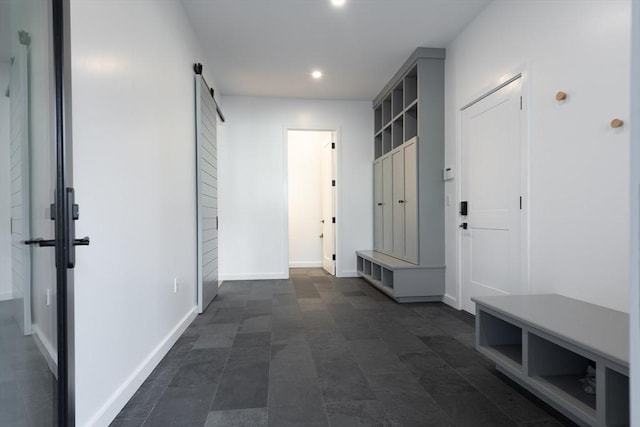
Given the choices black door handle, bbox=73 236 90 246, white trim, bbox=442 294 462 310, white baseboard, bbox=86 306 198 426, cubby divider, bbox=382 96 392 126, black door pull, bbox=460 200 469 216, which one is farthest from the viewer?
cubby divider, bbox=382 96 392 126

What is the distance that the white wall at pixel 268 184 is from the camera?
5188 millimetres

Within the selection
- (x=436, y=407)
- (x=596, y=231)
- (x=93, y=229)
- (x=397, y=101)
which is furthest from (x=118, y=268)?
(x=397, y=101)

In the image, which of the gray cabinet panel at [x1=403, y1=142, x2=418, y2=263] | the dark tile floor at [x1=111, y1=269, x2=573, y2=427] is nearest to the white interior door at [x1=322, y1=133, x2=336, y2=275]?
the gray cabinet panel at [x1=403, y1=142, x2=418, y2=263]

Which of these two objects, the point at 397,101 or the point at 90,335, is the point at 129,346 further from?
the point at 397,101

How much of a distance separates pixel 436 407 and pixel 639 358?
1433 millimetres

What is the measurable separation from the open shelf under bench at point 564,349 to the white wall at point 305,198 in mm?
4615

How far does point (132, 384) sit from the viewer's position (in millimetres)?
1872

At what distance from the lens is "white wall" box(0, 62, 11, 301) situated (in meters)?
1.03

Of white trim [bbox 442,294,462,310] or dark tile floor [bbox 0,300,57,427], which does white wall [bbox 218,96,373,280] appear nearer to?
white trim [bbox 442,294,462,310]

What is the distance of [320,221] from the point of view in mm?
6656

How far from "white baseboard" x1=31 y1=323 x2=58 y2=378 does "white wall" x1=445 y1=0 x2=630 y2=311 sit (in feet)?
8.44

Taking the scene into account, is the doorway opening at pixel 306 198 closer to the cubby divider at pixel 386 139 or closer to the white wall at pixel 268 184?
the white wall at pixel 268 184

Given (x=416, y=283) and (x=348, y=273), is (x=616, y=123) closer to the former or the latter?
(x=416, y=283)

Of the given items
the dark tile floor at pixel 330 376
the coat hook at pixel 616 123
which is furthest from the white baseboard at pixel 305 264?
the coat hook at pixel 616 123
